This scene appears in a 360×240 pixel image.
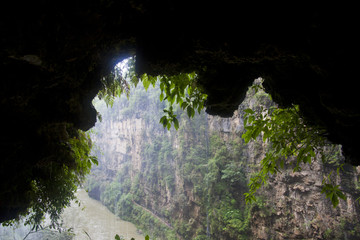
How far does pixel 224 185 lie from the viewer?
11.9 meters

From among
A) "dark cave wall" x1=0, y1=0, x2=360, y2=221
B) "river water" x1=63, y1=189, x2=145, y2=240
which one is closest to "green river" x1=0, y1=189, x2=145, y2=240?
"river water" x1=63, y1=189, x2=145, y2=240

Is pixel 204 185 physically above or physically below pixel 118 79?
above

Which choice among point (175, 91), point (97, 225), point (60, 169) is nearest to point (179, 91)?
point (175, 91)

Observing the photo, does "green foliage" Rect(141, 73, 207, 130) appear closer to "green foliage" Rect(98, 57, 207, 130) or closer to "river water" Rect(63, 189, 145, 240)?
"green foliage" Rect(98, 57, 207, 130)

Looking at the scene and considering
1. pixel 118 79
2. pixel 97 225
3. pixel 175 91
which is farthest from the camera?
pixel 97 225

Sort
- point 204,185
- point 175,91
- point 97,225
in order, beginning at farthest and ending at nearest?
1. point 97,225
2. point 204,185
3. point 175,91

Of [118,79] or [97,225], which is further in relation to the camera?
[97,225]

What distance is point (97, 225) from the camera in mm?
17906

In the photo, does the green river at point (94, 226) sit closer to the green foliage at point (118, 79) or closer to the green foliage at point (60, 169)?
the green foliage at point (60, 169)

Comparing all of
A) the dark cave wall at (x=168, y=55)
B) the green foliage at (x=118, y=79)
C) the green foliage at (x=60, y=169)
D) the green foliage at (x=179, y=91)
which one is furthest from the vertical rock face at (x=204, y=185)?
the green foliage at (x=179, y=91)

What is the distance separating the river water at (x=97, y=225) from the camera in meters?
15.9

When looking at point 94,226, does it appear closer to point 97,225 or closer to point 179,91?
point 97,225

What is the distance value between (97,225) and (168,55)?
2054 centimetres

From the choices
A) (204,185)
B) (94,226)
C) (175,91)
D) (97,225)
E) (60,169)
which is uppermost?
(204,185)
